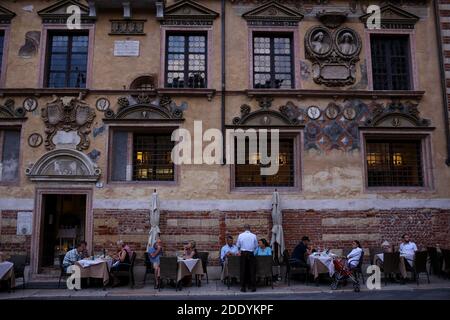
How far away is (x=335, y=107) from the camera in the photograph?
1433cm

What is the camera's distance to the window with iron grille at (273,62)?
48.3ft

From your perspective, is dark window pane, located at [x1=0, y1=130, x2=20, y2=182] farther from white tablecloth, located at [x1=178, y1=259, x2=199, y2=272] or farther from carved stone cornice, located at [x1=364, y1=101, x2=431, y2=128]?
carved stone cornice, located at [x1=364, y1=101, x2=431, y2=128]

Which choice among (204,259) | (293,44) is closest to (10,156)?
(204,259)

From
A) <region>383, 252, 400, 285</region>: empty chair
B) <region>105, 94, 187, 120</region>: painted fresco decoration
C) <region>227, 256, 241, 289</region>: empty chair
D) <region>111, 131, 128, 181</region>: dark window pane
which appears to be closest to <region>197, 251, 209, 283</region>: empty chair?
<region>227, 256, 241, 289</region>: empty chair

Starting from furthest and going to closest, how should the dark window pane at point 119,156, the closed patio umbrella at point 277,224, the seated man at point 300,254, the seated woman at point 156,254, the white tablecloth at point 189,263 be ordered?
1. the dark window pane at point 119,156
2. the closed patio umbrella at point 277,224
3. the seated man at point 300,254
4. the seated woman at point 156,254
5. the white tablecloth at point 189,263

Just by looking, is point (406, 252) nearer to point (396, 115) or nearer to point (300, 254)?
point (300, 254)

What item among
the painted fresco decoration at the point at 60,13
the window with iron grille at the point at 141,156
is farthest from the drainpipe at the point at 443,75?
the painted fresco decoration at the point at 60,13

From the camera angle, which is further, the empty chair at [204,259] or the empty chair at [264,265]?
the empty chair at [204,259]

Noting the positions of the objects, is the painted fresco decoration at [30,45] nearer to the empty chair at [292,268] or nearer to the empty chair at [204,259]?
→ the empty chair at [204,259]

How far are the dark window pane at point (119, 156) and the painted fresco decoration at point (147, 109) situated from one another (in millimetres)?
710

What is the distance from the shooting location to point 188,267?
11.8 metres

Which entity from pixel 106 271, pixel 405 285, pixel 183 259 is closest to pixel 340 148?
pixel 405 285

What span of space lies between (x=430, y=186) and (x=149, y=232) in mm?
9952

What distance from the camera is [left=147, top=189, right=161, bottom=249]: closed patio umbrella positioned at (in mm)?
12820
